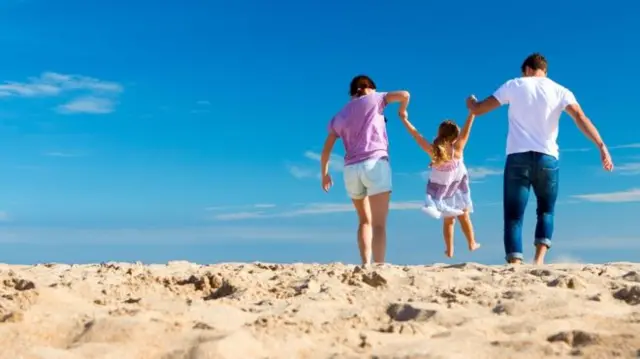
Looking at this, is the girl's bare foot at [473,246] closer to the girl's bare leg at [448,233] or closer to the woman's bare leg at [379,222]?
the girl's bare leg at [448,233]

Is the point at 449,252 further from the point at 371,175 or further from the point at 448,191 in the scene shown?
the point at 371,175

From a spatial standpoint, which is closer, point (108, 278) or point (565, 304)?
point (565, 304)

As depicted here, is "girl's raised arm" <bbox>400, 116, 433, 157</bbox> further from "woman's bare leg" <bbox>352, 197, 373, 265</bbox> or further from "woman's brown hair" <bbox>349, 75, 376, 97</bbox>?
"woman's bare leg" <bbox>352, 197, 373, 265</bbox>

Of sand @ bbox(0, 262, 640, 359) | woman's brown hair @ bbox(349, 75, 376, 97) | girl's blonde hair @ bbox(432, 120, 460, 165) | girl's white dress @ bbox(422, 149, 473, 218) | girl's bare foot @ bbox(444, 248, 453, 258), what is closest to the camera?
sand @ bbox(0, 262, 640, 359)

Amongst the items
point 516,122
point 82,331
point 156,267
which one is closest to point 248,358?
point 82,331

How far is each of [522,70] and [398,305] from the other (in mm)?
3552

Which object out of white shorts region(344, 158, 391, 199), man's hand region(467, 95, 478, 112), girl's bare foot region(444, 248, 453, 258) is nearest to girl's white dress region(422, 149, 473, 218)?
girl's bare foot region(444, 248, 453, 258)

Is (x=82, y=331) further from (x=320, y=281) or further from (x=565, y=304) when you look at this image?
(x=565, y=304)

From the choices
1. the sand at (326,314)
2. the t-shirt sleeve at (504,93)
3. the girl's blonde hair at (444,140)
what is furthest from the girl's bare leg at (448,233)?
the sand at (326,314)

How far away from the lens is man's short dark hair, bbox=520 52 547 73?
7016 mm

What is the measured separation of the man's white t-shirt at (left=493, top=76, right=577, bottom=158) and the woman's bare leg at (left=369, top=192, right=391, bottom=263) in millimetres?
1328

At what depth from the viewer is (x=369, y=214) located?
285 inches

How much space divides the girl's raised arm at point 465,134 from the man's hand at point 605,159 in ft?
4.03

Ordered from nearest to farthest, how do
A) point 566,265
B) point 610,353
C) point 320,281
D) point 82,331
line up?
1. point 610,353
2. point 82,331
3. point 320,281
4. point 566,265
